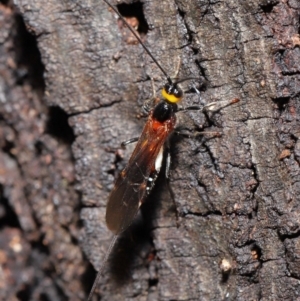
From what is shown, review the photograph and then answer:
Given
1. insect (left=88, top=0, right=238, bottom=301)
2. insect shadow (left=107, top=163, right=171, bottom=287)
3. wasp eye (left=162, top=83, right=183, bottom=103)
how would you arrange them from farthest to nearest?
insect shadow (left=107, top=163, right=171, bottom=287) < insect (left=88, top=0, right=238, bottom=301) < wasp eye (left=162, top=83, right=183, bottom=103)

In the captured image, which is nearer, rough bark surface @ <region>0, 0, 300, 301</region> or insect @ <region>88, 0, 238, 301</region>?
rough bark surface @ <region>0, 0, 300, 301</region>

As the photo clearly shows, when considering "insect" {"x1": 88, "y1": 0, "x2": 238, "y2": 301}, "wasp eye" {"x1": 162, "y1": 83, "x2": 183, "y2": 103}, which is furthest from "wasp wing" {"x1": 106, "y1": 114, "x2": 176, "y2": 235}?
"wasp eye" {"x1": 162, "y1": 83, "x2": 183, "y2": 103}

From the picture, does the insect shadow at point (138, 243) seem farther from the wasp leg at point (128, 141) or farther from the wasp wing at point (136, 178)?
the wasp leg at point (128, 141)

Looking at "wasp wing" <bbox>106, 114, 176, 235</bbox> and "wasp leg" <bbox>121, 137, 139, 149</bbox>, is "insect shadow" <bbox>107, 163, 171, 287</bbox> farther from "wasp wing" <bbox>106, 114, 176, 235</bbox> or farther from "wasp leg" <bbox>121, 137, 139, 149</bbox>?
"wasp leg" <bbox>121, 137, 139, 149</bbox>

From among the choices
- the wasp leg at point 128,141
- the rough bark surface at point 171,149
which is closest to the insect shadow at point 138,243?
the rough bark surface at point 171,149

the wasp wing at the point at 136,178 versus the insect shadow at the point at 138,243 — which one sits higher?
the wasp wing at the point at 136,178

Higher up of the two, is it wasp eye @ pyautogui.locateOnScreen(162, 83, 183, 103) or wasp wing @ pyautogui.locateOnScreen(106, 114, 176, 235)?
wasp eye @ pyautogui.locateOnScreen(162, 83, 183, 103)
